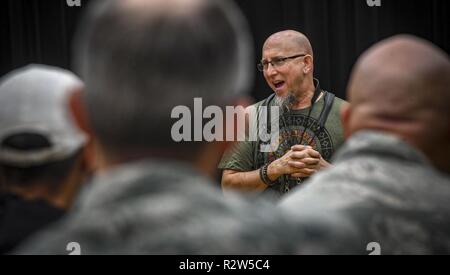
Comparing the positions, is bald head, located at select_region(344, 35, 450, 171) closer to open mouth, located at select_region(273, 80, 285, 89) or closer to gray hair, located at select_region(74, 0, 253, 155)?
gray hair, located at select_region(74, 0, 253, 155)

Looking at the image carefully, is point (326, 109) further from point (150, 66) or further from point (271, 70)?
point (150, 66)

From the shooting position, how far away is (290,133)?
2.55 m

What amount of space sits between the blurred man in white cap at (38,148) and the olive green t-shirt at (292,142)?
1.34m

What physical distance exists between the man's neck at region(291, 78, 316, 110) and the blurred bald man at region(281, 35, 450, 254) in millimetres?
Answer: 1796

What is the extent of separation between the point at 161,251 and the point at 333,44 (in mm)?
2995

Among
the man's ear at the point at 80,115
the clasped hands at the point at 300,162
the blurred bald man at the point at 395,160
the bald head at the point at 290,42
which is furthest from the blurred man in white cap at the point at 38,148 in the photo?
the bald head at the point at 290,42

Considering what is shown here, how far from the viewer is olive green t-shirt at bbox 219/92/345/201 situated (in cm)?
249

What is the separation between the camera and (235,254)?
0.64 metres

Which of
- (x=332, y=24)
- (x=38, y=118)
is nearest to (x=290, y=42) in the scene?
(x=332, y=24)

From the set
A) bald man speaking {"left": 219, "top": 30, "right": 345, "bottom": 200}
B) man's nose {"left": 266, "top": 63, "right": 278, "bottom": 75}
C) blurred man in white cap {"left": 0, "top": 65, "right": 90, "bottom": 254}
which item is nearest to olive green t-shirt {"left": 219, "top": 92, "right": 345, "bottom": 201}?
bald man speaking {"left": 219, "top": 30, "right": 345, "bottom": 200}

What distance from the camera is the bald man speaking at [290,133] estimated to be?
2.39 metres

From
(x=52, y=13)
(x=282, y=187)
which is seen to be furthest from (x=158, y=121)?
(x=52, y=13)

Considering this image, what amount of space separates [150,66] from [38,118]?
607 millimetres
